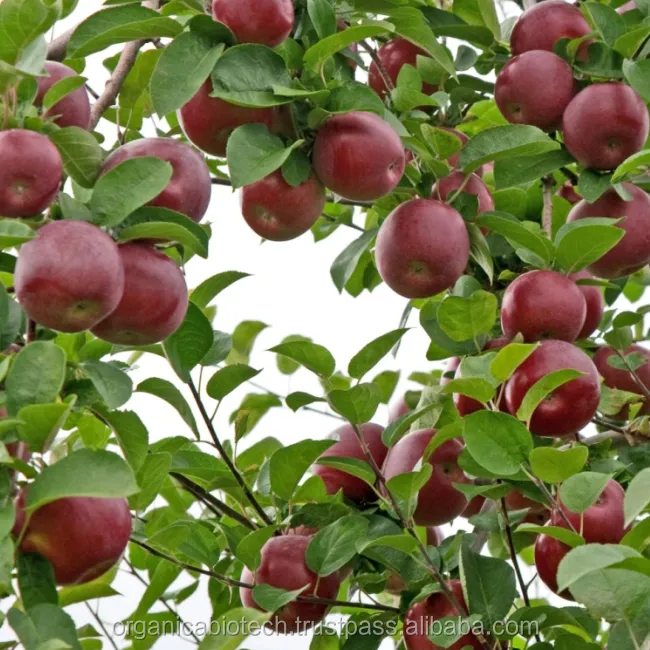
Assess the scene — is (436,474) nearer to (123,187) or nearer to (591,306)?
(591,306)

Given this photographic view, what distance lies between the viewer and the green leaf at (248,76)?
1.10 metres

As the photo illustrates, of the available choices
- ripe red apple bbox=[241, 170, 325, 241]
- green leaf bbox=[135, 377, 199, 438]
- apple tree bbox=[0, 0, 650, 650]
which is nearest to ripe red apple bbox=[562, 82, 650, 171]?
A: apple tree bbox=[0, 0, 650, 650]

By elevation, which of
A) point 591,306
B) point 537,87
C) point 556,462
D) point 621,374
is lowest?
point 621,374

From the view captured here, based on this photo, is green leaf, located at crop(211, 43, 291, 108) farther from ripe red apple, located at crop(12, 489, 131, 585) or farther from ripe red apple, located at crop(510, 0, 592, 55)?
ripe red apple, located at crop(510, 0, 592, 55)

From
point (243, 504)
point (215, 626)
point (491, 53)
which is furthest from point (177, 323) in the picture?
point (491, 53)

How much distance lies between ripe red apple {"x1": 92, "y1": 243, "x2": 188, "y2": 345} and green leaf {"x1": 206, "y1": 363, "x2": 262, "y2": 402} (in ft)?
1.18

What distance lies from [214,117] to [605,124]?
0.53 metres

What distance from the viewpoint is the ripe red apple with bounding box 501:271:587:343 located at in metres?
1.35

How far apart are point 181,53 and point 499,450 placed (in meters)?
0.53

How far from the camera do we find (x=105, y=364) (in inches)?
41.4

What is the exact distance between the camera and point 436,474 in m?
1.48

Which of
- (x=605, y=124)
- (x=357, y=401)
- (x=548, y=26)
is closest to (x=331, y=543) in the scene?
(x=357, y=401)

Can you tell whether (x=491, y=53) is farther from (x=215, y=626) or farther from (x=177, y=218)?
(x=215, y=626)

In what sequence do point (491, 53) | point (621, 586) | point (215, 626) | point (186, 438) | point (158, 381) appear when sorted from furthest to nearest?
point (491, 53) → point (186, 438) → point (158, 381) → point (215, 626) → point (621, 586)
